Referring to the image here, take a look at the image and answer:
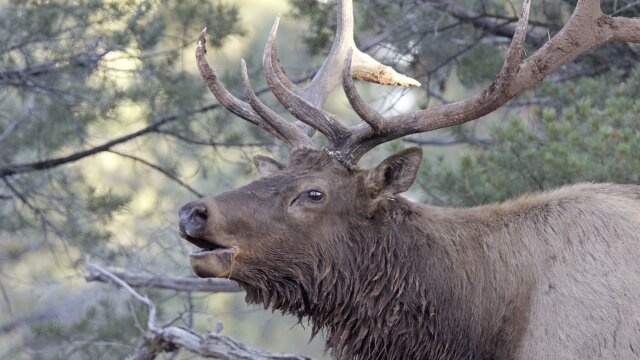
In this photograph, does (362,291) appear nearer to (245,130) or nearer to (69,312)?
(245,130)

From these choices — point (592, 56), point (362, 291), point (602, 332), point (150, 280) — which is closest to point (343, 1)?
point (362, 291)

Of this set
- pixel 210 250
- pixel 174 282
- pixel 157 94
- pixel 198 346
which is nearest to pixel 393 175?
pixel 210 250

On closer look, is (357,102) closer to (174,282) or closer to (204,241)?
(204,241)

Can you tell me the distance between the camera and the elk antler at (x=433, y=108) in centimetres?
445

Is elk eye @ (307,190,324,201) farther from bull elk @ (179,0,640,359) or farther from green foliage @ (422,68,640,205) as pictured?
green foliage @ (422,68,640,205)

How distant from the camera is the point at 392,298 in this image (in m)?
4.58

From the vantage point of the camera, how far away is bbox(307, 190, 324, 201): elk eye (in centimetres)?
448

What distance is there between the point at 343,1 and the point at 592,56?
329 cm

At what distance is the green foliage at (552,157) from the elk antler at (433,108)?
71.1 inches

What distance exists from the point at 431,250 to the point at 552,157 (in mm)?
2030

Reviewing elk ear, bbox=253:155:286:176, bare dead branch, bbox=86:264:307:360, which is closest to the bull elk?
elk ear, bbox=253:155:286:176

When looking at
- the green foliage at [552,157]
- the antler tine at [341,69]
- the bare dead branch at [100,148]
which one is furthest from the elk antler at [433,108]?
the bare dead branch at [100,148]

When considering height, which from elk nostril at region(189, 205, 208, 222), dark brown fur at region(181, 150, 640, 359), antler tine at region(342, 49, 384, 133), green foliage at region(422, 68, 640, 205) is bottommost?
green foliage at region(422, 68, 640, 205)

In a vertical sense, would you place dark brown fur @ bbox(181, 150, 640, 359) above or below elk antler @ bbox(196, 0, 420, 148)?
below
